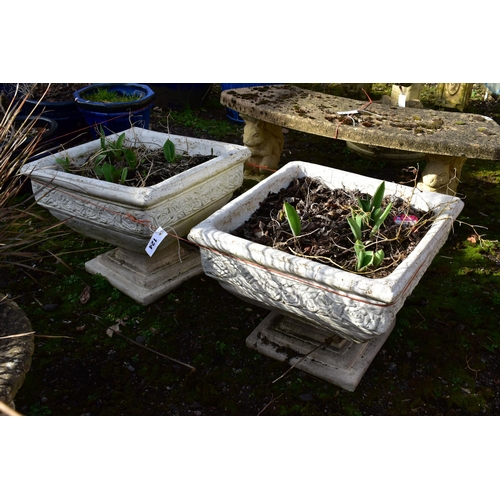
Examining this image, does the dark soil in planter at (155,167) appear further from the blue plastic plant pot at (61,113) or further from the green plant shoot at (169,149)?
the blue plastic plant pot at (61,113)

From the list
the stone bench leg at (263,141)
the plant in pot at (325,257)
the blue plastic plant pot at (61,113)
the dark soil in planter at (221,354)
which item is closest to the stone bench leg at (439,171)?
the dark soil in planter at (221,354)

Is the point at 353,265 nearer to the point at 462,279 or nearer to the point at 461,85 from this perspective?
the point at 462,279

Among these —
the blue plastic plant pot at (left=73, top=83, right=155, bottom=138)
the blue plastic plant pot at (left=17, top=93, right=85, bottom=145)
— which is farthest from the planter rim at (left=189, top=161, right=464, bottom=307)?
the blue plastic plant pot at (left=17, top=93, right=85, bottom=145)

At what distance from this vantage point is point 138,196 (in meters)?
2.30

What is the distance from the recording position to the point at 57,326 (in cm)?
262

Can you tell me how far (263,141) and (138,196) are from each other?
5.33 feet

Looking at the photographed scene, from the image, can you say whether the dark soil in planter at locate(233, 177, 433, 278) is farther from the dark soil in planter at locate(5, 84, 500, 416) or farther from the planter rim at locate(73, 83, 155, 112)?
the planter rim at locate(73, 83, 155, 112)

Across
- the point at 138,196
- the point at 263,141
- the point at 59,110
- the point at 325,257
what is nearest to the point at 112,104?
the point at 59,110

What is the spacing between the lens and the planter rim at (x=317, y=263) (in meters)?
1.73

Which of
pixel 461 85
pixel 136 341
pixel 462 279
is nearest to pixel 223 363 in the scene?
pixel 136 341

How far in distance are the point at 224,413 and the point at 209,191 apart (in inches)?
44.1

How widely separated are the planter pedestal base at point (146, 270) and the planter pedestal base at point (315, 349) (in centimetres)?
61

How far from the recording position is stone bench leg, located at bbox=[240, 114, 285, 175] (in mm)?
3643

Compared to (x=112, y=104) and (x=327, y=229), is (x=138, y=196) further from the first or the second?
(x=112, y=104)
